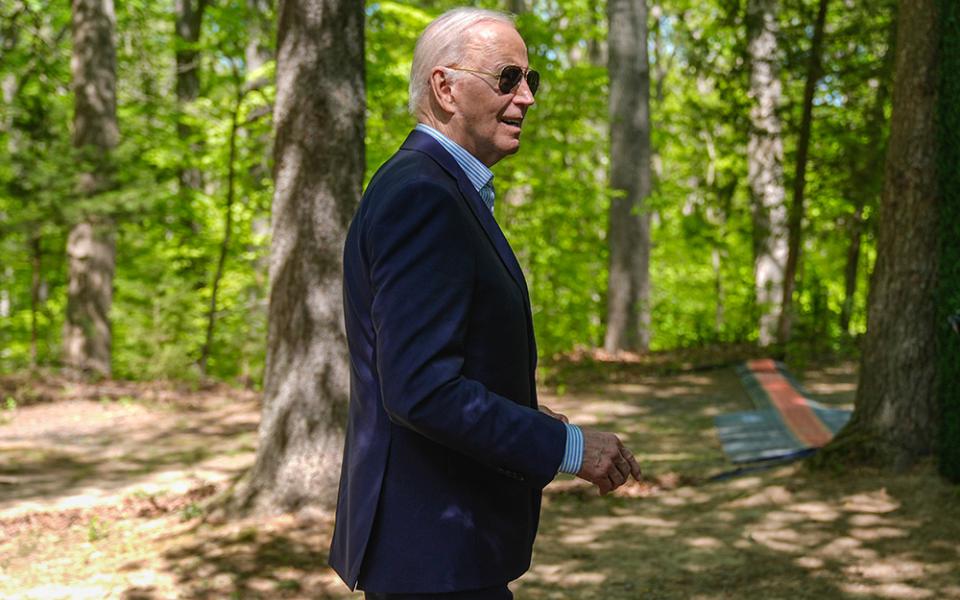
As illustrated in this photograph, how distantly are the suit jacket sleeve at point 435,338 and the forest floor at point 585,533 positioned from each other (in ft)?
12.7

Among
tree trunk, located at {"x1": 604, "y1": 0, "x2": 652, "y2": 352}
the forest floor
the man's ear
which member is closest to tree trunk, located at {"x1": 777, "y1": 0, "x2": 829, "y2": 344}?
tree trunk, located at {"x1": 604, "y1": 0, "x2": 652, "y2": 352}

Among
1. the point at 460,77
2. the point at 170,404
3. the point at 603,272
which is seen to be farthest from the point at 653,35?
the point at 460,77

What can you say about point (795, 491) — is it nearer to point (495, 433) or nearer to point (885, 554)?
point (885, 554)

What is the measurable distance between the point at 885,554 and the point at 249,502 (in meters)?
3.96

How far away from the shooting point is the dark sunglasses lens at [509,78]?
2.29 metres

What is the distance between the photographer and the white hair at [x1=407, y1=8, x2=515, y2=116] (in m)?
2.29

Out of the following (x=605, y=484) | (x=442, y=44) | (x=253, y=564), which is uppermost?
(x=442, y=44)

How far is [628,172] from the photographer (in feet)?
59.6

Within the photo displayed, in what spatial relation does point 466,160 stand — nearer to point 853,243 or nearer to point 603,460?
point 603,460

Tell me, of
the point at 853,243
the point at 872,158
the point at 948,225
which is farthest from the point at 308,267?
the point at 853,243

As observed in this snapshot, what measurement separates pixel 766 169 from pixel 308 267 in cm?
1173

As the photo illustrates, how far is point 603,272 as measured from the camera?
25781 mm

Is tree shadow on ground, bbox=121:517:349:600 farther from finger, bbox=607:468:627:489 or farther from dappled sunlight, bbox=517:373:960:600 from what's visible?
finger, bbox=607:468:627:489

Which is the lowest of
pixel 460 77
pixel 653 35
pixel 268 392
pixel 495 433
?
pixel 268 392
